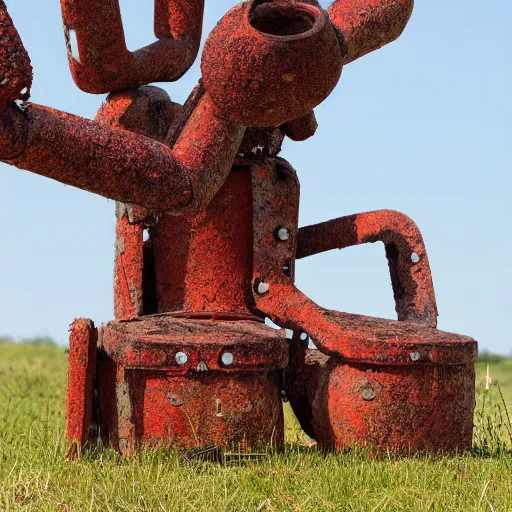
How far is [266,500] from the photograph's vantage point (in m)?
3.03

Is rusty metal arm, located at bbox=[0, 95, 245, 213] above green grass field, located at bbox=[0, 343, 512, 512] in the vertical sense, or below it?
above

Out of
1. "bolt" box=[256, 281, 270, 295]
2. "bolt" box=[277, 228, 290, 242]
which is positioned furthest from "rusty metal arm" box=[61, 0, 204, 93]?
"bolt" box=[256, 281, 270, 295]

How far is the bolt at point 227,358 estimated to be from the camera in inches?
136

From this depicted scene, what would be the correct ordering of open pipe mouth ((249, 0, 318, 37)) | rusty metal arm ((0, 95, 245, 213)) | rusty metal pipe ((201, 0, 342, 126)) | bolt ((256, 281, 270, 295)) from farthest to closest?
bolt ((256, 281, 270, 295)) → open pipe mouth ((249, 0, 318, 37)) → rusty metal pipe ((201, 0, 342, 126)) → rusty metal arm ((0, 95, 245, 213))

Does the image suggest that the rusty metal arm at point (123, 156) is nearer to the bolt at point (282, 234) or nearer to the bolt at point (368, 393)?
A: the bolt at point (282, 234)

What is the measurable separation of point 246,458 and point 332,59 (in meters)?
1.40

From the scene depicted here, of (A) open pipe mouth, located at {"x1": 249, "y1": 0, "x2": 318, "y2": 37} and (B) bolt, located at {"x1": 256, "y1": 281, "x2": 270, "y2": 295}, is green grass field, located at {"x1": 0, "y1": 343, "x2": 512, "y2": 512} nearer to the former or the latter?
(B) bolt, located at {"x1": 256, "y1": 281, "x2": 270, "y2": 295}

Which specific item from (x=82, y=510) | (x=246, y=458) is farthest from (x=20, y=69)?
(x=246, y=458)

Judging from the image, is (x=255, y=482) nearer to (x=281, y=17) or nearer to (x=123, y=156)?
(x=123, y=156)

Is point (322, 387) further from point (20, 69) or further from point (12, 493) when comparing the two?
point (20, 69)

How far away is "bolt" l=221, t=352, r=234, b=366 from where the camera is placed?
11.3 ft

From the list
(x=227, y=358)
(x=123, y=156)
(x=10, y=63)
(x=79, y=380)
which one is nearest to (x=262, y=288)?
(x=227, y=358)

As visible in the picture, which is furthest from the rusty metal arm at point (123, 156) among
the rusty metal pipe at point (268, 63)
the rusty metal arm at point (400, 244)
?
the rusty metal arm at point (400, 244)

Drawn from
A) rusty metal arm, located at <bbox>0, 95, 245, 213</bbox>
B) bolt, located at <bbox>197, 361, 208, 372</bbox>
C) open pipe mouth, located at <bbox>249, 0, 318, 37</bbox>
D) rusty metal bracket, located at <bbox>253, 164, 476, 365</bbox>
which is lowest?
bolt, located at <bbox>197, 361, 208, 372</bbox>
